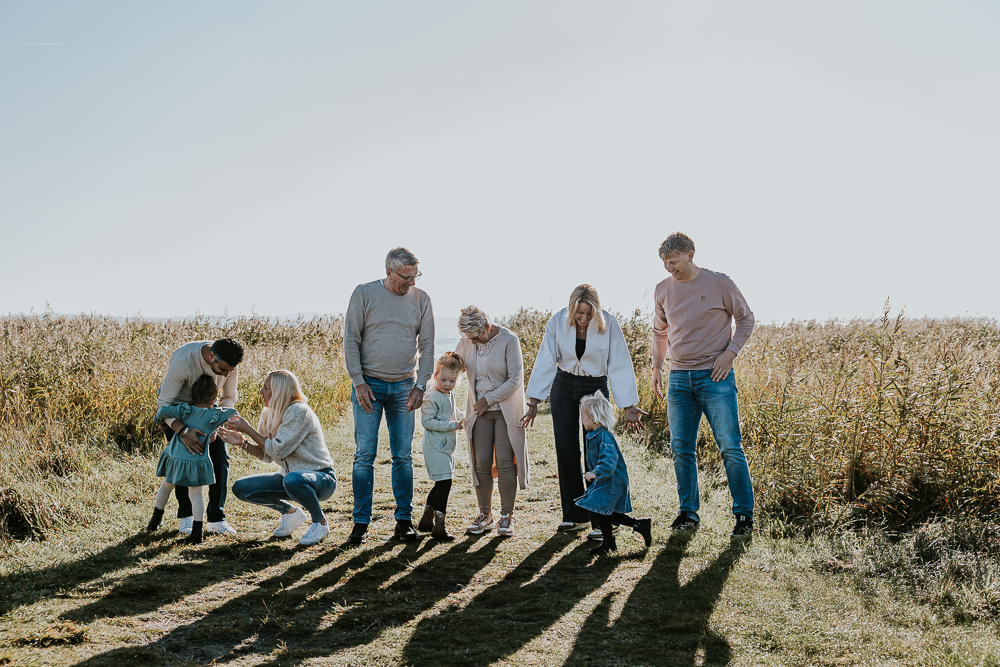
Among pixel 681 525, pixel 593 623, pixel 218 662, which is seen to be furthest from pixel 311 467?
pixel 681 525

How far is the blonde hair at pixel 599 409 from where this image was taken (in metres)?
5.05

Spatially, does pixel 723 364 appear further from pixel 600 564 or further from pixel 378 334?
pixel 378 334

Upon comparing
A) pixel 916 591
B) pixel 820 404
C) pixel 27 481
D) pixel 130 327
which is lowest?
pixel 916 591

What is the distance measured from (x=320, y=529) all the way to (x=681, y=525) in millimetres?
2829

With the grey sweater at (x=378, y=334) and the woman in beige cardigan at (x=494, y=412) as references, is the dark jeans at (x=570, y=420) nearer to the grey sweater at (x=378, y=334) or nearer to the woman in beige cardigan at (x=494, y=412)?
the woman in beige cardigan at (x=494, y=412)

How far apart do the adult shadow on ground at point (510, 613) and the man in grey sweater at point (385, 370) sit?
1207 millimetres

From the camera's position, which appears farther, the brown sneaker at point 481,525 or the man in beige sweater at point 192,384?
the brown sneaker at point 481,525

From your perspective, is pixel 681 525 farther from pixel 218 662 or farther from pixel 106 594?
pixel 106 594

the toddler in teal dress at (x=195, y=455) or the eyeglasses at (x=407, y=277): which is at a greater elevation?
the eyeglasses at (x=407, y=277)

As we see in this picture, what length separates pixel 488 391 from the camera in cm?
558

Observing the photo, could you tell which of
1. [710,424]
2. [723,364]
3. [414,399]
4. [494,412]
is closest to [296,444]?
[414,399]

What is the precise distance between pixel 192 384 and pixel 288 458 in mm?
910

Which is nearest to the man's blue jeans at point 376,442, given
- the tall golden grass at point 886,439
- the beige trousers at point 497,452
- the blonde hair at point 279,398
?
the blonde hair at point 279,398

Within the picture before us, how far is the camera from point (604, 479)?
4930 mm
